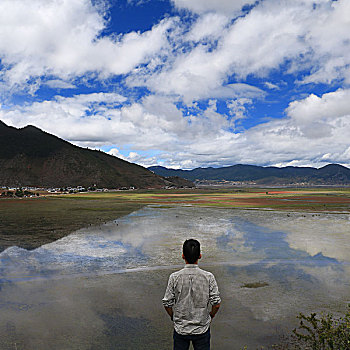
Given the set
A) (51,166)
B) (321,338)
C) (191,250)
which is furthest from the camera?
(51,166)

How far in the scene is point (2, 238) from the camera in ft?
66.5

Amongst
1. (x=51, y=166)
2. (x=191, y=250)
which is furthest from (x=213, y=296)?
(x=51, y=166)

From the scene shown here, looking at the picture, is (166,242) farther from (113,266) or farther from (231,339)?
(231,339)

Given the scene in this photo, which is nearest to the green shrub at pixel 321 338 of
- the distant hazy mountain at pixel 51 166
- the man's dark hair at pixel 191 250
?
the man's dark hair at pixel 191 250

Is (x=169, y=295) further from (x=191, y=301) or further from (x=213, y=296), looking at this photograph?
(x=213, y=296)

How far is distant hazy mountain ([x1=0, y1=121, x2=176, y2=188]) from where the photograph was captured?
159125 mm

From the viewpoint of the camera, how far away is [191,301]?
4.53 meters

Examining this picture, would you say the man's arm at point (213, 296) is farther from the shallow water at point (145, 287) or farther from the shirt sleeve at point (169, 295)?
the shallow water at point (145, 287)

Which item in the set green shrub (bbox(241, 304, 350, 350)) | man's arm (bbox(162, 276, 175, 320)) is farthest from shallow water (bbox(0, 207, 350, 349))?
man's arm (bbox(162, 276, 175, 320))

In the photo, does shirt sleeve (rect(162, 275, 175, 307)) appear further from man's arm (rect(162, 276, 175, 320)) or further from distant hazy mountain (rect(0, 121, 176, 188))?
distant hazy mountain (rect(0, 121, 176, 188))

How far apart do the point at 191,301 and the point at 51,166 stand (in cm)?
17975

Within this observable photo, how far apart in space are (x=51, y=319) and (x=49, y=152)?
186 metres

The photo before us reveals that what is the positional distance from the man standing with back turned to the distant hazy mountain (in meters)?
164

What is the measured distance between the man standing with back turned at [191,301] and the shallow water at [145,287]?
273 centimetres
